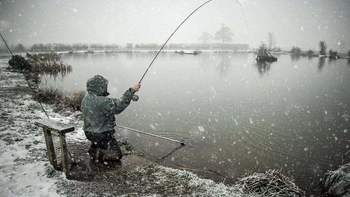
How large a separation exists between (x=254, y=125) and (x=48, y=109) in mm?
9459

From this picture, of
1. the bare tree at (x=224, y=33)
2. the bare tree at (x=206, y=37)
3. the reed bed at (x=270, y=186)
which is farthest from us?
the bare tree at (x=206, y=37)

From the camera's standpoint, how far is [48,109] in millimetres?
11086

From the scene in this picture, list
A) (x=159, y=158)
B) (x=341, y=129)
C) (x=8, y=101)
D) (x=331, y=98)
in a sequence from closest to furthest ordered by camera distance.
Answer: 1. (x=159, y=158)
2. (x=341, y=129)
3. (x=8, y=101)
4. (x=331, y=98)

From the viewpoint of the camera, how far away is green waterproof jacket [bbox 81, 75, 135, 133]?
17.7 ft

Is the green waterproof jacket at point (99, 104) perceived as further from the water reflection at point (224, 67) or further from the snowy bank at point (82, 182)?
the water reflection at point (224, 67)

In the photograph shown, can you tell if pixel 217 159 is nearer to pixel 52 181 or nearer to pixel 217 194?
pixel 217 194

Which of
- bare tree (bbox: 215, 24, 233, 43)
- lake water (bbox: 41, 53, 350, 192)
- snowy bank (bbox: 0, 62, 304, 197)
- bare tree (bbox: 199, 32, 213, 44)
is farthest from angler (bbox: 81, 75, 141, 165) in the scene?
bare tree (bbox: 199, 32, 213, 44)

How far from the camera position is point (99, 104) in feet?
17.7

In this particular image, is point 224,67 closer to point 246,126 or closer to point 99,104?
point 246,126

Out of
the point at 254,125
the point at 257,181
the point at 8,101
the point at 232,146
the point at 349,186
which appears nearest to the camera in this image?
the point at 349,186

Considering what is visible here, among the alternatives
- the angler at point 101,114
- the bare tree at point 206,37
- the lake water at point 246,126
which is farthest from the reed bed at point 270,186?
the bare tree at point 206,37

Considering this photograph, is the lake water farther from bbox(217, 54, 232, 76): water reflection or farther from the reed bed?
bbox(217, 54, 232, 76): water reflection

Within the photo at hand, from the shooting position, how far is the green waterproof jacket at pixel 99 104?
5.39 m

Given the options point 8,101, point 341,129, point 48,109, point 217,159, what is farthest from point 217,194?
point 8,101
